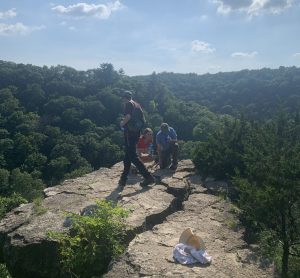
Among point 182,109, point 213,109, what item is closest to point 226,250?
point 182,109

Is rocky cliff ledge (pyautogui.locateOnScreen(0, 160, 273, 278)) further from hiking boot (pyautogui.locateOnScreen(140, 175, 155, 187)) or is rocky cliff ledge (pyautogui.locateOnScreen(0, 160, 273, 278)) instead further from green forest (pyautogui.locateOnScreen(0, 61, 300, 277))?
green forest (pyautogui.locateOnScreen(0, 61, 300, 277))

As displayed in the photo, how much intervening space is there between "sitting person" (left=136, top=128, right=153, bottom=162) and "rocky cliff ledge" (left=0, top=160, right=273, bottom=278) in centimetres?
168

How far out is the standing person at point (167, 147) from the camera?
9.11m

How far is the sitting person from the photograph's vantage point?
31.4 feet

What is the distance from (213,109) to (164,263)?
5407 centimetres

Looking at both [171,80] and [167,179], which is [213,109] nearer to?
[171,80]

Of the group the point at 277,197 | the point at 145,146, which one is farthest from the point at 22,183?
the point at 277,197

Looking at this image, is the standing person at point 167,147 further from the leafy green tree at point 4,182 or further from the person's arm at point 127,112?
the leafy green tree at point 4,182

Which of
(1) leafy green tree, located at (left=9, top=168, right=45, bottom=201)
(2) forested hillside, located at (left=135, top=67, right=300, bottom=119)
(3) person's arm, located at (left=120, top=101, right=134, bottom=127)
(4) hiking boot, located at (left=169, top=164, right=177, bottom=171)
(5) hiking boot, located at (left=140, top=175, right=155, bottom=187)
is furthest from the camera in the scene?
(2) forested hillside, located at (left=135, top=67, right=300, bottom=119)

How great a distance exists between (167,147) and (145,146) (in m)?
0.73

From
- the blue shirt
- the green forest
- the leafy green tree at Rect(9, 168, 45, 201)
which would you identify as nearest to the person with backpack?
the blue shirt

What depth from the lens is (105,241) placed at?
477cm

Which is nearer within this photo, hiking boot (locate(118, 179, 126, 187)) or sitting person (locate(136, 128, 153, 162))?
hiking boot (locate(118, 179, 126, 187))

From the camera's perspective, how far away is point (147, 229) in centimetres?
567
